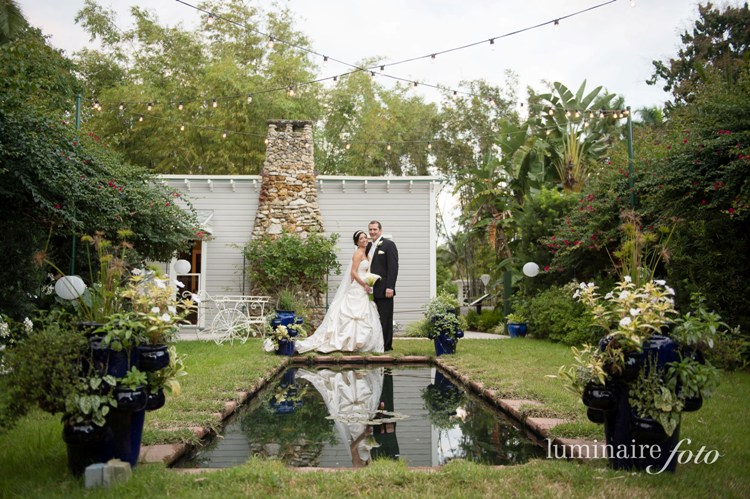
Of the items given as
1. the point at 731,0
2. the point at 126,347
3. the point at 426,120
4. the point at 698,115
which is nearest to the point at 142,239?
the point at 126,347

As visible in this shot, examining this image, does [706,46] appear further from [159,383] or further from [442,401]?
[159,383]

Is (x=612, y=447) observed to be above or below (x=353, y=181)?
below

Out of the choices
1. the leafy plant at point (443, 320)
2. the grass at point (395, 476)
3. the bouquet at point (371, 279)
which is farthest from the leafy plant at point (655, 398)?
the bouquet at point (371, 279)

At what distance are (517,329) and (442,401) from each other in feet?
27.4

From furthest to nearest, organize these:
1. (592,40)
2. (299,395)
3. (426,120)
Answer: (426,120), (592,40), (299,395)

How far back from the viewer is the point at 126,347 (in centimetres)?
342

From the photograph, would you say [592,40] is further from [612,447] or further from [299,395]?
[612,447]

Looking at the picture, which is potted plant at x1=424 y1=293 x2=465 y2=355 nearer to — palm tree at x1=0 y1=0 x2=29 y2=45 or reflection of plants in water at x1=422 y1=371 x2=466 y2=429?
reflection of plants in water at x1=422 y1=371 x2=466 y2=429

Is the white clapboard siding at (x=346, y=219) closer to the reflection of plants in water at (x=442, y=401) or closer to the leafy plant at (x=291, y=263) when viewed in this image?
the leafy plant at (x=291, y=263)

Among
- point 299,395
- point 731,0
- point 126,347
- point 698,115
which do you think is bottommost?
point 299,395

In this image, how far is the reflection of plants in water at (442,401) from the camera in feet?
17.8

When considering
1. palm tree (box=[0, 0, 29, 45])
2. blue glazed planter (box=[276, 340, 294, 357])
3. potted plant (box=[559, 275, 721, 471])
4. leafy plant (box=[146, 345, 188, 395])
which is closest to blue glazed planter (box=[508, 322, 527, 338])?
blue glazed planter (box=[276, 340, 294, 357])

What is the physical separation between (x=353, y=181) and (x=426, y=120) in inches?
561

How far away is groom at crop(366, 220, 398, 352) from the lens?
34.9 ft
